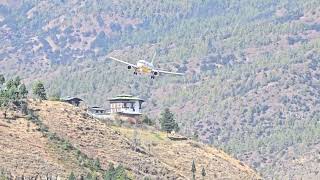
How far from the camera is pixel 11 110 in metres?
198

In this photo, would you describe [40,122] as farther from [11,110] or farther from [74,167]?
[74,167]

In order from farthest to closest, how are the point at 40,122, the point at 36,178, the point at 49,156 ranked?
the point at 40,122 < the point at 49,156 < the point at 36,178

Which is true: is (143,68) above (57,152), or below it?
above

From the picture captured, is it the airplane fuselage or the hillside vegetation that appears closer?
the airplane fuselage

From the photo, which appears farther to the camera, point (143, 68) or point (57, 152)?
point (57, 152)

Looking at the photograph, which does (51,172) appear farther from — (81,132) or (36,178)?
(81,132)

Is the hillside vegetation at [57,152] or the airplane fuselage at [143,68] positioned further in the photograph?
the hillside vegetation at [57,152]

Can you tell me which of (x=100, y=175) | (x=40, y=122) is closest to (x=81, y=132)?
(x=40, y=122)

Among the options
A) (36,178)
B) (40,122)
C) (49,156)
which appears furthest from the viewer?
(40,122)

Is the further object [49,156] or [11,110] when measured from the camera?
[11,110]

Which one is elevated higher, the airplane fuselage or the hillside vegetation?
the airplane fuselage

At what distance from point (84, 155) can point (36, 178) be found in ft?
60.0

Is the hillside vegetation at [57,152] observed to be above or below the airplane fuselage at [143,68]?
below

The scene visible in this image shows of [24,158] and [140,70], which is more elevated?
[140,70]
